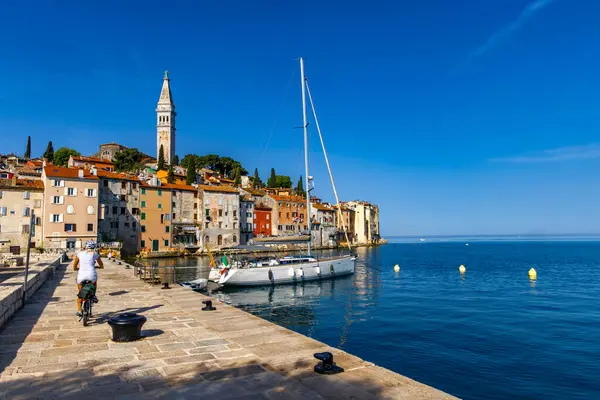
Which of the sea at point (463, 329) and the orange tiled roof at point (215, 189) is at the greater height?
the orange tiled roof at point (215, 189)

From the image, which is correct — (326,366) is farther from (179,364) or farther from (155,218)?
(155,218)

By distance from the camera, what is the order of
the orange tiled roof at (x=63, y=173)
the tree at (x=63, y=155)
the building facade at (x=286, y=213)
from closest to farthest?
the orange tiled roof at (x=63, y=173), the building facade at (x=286, y=213), the tree at (x=63, y=155)

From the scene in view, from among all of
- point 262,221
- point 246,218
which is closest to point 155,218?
point 246,218

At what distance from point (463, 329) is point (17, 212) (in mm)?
61048

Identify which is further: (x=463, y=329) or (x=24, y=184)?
(x=24, y=184)

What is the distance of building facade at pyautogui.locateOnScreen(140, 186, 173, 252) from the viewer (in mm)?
72625

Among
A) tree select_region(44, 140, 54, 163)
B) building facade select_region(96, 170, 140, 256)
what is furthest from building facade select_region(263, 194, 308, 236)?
tree select_region(44, 140, 54, 163)

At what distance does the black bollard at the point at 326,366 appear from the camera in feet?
22.7

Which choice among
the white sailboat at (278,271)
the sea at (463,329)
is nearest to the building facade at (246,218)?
the white sailboat at (278,271)

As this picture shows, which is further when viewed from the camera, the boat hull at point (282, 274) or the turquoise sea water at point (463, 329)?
the boat hull at point (282, 274)

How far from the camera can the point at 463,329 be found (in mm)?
18828

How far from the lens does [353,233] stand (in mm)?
139625

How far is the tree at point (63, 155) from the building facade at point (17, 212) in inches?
2493

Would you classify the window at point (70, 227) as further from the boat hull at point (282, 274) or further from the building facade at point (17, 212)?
the boat hull at point (282, 274)
